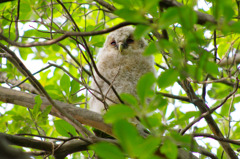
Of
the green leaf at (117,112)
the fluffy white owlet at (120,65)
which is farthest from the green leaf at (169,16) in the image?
the fluffy white owlet at (120,65)

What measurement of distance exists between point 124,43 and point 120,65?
1.80 ft

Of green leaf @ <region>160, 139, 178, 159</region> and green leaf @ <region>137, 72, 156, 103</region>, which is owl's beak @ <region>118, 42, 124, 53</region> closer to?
green leaf @ <region>160, 139, 178, 159</region>

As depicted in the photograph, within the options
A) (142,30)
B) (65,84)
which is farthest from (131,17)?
(65,84)

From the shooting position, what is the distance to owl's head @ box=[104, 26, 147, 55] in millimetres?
3740

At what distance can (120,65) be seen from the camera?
11.1 ft

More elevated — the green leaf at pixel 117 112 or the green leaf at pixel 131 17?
the green leaf at pixel 131 17

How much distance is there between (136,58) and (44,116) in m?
1.81

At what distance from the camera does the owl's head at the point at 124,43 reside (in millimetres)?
3740

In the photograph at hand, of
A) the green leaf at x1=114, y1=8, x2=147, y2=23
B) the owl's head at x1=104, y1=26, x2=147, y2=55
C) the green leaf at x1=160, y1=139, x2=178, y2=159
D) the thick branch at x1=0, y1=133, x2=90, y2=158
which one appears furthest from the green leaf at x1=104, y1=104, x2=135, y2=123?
the owl's head at x1=104, y1=26, x2=147, y2=55

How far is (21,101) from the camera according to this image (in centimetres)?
229

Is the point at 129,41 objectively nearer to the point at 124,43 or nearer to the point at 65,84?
the point at 124,43

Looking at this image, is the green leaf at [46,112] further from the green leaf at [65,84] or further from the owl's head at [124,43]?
the owl's head at [124,43]

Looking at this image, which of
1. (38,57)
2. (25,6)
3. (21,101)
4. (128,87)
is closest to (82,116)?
(21,101)

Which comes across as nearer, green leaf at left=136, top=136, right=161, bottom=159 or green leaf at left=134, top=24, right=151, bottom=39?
green leaf at left=136, top=136, right=161, bottom=159
